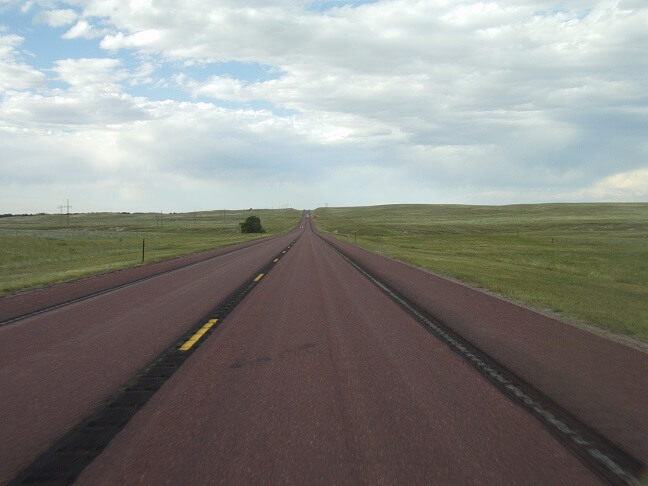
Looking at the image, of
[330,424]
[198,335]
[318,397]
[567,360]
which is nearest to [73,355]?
[198,335]

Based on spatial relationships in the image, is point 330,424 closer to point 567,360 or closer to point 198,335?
point 567,360

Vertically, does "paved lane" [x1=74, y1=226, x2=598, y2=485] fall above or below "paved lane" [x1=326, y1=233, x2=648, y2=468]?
above

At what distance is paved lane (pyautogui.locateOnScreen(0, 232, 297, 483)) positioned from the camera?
4.33 m

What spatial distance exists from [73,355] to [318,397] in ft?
11.7

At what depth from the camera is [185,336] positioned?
25.9 feet

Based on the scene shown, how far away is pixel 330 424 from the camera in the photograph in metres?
4.34

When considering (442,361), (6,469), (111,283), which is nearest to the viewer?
(6,469)

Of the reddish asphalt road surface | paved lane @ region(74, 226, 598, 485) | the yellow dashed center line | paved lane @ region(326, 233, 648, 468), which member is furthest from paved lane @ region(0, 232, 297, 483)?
paved lane @ region(326, 233, 648, 468)

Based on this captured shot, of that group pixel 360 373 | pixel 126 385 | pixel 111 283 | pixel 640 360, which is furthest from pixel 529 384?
pixel 111 283

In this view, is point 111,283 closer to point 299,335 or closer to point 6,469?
point 299,335

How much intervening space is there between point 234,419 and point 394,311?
20.2 feet

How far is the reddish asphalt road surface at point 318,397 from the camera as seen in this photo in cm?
363

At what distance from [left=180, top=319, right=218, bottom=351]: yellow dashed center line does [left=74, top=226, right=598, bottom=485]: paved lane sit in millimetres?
207

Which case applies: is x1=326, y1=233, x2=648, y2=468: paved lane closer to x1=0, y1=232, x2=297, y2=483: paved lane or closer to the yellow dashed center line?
the yellow dashed center line
